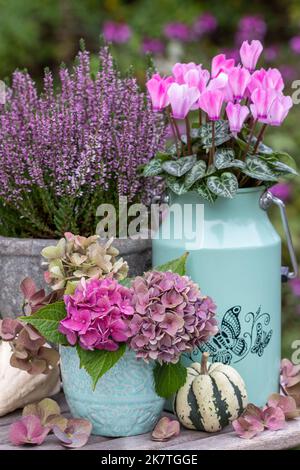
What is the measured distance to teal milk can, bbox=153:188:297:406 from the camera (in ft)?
4.45

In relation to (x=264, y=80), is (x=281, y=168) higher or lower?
lower

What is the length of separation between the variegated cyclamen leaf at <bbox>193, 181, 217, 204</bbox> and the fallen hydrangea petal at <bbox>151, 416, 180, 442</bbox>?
1.16 ft

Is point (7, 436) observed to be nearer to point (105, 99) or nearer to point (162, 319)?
point (162, 319)

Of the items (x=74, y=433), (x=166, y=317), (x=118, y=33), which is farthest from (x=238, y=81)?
(x=118, y=33)

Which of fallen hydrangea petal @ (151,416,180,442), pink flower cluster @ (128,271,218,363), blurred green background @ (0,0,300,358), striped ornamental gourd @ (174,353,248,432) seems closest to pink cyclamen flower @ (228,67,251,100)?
pink flower cluster @ (128,271,218,363)

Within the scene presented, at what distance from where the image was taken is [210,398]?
50.6 inches

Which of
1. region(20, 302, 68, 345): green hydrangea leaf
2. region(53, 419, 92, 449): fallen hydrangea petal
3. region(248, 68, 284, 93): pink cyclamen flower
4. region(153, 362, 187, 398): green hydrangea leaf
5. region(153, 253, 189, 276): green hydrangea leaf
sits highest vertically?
region(248, 68, 284, 93): pink cyclamen flower

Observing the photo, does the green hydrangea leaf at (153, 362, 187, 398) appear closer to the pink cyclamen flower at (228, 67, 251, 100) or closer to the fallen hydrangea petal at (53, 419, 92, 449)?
the fallen hydrangea petal at (53, 419, 92, 449)

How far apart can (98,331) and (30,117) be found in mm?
487

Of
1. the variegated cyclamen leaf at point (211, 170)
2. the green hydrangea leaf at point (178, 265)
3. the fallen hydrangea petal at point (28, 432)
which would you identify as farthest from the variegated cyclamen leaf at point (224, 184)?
the fallen hydrangea petal at point (28, 432)

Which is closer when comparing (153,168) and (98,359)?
(98,359)

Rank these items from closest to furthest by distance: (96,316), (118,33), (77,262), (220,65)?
1. (96,316)
2. (77,262)
3. (220,65)
4. (118,33)

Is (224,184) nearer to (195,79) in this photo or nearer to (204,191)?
(204,191)

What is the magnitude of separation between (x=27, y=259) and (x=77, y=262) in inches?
8.9
